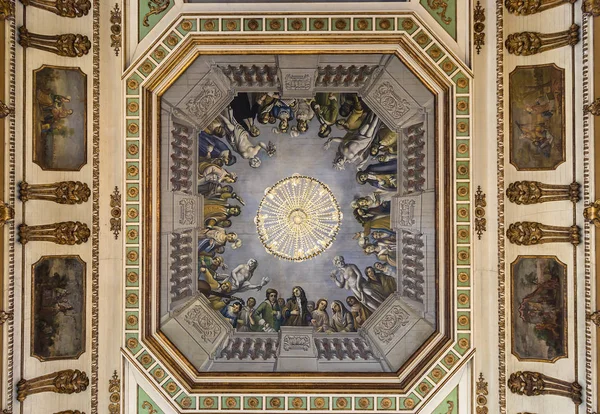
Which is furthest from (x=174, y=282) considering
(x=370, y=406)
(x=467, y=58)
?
(x=467, y=58)

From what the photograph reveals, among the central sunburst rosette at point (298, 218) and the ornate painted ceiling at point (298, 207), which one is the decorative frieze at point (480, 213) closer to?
the ornate painted ceiling at point (298, 207)

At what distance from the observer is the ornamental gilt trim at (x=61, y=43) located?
34.7 feet

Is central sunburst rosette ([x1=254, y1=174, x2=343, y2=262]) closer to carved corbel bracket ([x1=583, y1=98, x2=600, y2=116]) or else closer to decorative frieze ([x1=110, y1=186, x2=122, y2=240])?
decorative frieze ([x1=110, y1=186, x2=122, y2=240])

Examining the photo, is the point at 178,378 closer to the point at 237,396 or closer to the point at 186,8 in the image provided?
the point at 237,396

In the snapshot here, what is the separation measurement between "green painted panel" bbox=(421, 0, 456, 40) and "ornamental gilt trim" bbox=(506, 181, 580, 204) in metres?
4.18

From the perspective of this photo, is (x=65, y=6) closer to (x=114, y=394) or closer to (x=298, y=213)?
(x=298, y=213)

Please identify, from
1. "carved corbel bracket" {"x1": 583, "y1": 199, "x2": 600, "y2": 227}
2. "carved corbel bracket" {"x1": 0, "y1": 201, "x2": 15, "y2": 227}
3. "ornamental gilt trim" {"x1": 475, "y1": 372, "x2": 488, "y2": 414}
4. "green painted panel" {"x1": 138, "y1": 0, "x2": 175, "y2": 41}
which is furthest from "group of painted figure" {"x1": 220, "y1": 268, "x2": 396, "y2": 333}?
"green painted panel" {"x1": 138, "y1": 0, "x2": 175, "y2": 41}

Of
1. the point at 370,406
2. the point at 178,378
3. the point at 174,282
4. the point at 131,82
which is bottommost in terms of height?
the point at 370,406

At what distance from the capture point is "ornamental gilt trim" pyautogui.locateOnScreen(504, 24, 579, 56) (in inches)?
402

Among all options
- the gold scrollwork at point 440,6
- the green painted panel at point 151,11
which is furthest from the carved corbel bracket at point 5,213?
the gold scrollwork at point 440,6

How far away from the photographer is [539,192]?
34.9 feet

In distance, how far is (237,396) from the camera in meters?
12.2

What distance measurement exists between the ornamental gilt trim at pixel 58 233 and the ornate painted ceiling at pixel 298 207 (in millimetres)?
37

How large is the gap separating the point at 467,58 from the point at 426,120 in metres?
1.82
